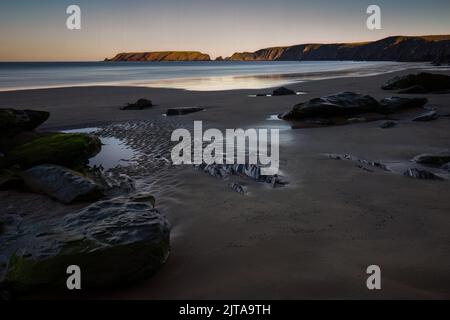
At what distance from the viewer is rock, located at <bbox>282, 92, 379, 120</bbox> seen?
11547 mm

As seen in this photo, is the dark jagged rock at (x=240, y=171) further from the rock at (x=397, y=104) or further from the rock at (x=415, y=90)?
the rock at (x=415, y=90)

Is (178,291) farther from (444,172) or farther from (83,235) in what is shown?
(444,172)

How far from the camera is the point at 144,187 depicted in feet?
20.3

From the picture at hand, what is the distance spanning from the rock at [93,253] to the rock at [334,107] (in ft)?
28.6

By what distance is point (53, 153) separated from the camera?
274 inches

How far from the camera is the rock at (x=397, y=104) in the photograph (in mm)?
12066

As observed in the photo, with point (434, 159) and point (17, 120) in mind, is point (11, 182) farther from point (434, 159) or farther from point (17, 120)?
point (434, 159)

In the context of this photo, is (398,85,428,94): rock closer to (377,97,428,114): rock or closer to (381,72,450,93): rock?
(381,72,450,93): rock

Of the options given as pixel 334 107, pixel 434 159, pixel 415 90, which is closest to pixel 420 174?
pixel 434 159

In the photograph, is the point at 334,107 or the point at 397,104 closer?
the point at 334,107

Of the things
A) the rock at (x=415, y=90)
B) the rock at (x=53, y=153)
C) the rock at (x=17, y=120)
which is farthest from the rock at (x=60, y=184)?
the rock at (x=415, y=90)

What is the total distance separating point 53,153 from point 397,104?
10693mm
